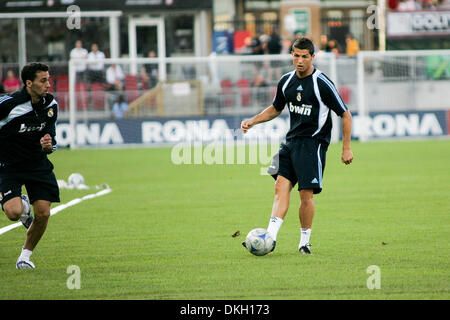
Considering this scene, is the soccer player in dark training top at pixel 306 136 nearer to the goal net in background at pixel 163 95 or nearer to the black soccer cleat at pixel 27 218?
the black soccer cleat at pixel 27 218

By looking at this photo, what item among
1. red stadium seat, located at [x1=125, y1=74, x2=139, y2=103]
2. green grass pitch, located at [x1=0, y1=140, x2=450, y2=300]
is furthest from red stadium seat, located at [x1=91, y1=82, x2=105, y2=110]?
green grass pitch, located at [x1=0, y1=140, x2=450, y2=300]

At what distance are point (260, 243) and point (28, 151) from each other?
2411 mm

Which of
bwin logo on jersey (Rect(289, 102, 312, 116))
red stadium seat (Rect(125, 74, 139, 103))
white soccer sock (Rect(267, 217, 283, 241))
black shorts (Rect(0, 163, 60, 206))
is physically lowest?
white soccer sock (Rect(267, 217, 283, 241))

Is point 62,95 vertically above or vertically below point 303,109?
above

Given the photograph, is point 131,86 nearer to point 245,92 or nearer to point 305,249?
point 245,92

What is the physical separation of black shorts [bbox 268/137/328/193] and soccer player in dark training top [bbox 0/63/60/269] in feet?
7.60

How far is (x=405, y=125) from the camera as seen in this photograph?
27500mm

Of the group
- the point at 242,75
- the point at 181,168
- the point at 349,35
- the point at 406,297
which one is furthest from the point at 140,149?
the point at 406,297

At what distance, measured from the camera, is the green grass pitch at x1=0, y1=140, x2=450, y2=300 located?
695cm

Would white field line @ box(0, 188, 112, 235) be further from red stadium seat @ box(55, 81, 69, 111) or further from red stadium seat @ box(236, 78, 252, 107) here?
red stadium seat @ box(236, 78, 252, 107)

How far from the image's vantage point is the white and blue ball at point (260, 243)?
8.40 meters

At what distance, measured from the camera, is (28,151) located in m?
8.24

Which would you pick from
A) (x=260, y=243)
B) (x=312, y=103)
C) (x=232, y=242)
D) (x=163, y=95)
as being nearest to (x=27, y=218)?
(x=232, y=242)

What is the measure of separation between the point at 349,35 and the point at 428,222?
936 inches
